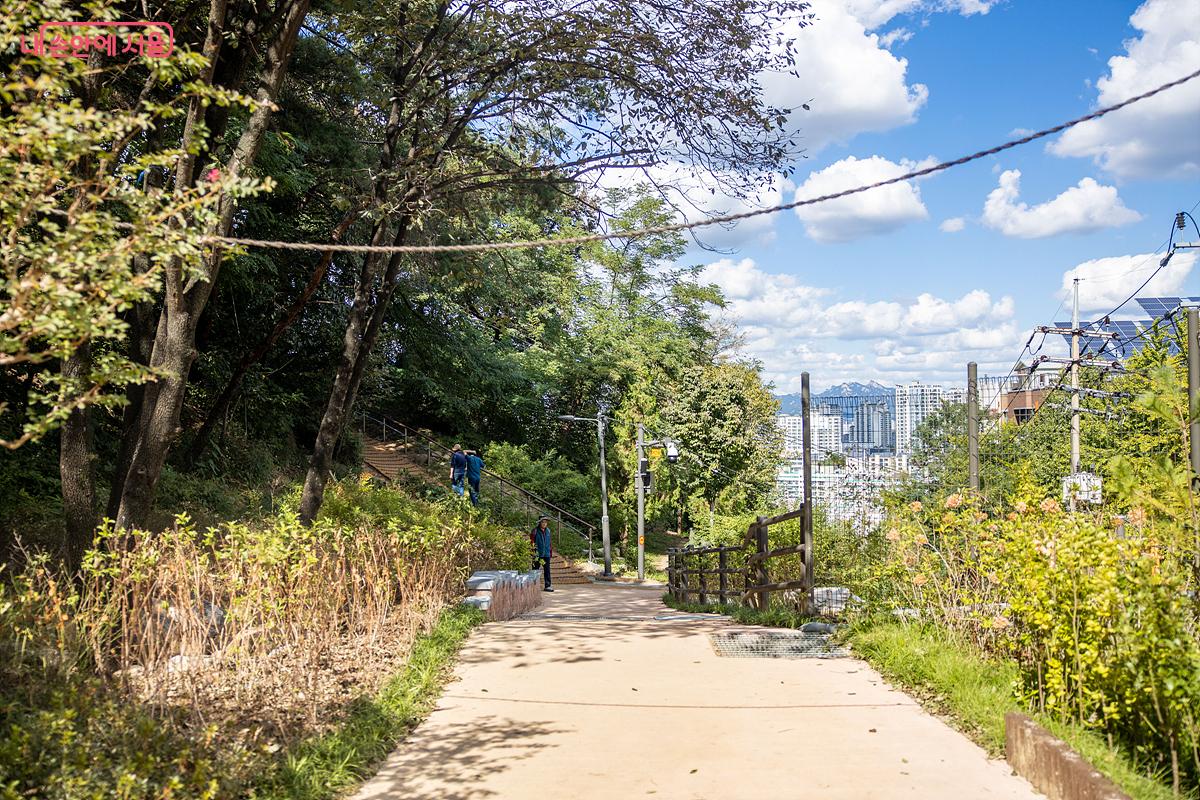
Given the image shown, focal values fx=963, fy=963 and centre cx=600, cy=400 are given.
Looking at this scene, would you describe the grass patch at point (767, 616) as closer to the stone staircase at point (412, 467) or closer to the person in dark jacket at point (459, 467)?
the person in dark jacket at point (459, 467)

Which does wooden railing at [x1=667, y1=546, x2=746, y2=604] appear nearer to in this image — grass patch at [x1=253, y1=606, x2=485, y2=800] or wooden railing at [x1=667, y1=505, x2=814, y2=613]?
wooden railing at [x1=667, y1=505, x2=814, y2=613]

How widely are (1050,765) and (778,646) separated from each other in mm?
4361

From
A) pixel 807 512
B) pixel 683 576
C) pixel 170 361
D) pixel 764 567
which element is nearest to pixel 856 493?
pixel 683 576

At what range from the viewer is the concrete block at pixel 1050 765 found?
411 centimetres

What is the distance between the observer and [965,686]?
6.15 metres

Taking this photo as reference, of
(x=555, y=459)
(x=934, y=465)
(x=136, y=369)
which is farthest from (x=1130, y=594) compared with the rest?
(x=934, y=465)

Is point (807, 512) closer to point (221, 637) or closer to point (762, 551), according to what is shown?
point (762, 551)

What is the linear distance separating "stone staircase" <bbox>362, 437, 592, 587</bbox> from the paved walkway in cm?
2034

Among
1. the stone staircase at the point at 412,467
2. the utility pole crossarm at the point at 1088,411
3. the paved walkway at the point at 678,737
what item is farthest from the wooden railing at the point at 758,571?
the utility pole crossarm at the point at 1088,411

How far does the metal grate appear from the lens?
8.46m

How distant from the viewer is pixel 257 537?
22.6ft

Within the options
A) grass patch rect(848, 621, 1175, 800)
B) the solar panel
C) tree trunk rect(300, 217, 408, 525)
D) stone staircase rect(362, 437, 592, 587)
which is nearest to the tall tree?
tree trunk rect(300, 217, 408, 525)

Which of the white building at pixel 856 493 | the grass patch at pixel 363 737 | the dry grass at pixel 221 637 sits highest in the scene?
the white building at pixel 856 493

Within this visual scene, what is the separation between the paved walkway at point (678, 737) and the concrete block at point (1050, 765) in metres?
0.08
